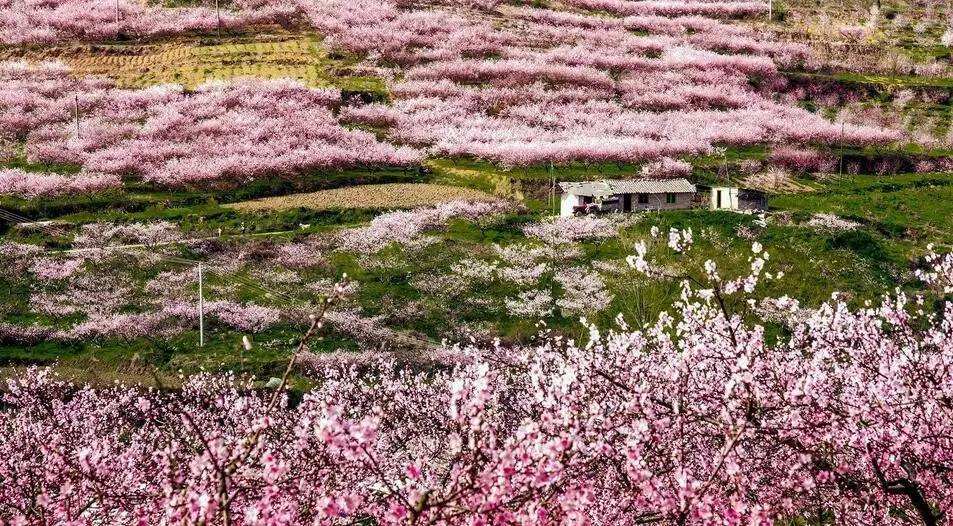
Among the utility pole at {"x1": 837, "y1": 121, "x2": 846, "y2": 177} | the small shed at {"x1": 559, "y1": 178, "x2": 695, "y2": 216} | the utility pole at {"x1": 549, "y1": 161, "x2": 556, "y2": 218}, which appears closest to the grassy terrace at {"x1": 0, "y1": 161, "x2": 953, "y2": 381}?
the utility pole at {"x1": 549, "y1": 161, "x2": 556, "y2": 218}

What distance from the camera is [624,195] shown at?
45312 millimetres

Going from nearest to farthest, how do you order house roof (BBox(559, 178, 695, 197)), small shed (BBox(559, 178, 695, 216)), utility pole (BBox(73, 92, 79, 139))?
small shed (BBox(559, 178, 695, 216))
house roof (BBox(559, 178, 695, 197))
utility pole (BBox(73, 92, 79, 139))

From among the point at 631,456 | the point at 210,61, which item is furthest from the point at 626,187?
the point at 631,456

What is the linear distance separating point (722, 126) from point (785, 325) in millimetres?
30744

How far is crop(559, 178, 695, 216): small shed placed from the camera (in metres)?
44.3

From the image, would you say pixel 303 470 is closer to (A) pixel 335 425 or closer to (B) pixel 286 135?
(A) pixel 335 425

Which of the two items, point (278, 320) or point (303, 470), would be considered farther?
point (278, 320)

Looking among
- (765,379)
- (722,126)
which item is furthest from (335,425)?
(722,126)

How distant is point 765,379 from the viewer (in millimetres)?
11102

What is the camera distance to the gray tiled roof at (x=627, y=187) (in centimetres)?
4475

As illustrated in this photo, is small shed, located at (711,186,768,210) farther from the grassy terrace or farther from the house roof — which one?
the house roof

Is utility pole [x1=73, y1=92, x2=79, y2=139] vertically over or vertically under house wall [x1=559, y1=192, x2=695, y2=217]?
over

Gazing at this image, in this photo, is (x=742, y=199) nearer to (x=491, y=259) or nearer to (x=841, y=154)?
(x=491, y=259)

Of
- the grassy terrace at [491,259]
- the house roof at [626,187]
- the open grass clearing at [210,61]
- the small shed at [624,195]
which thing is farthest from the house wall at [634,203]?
the open grass clearing at [210,61]
